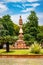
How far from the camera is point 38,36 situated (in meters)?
46.4

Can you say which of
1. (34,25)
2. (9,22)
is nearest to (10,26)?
(9,22)

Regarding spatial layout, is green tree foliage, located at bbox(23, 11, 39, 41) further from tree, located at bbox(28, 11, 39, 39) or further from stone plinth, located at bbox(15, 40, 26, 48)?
stone plinth, located at bbox(15, 40, 26, 48)

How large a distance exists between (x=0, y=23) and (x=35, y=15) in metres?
8.19

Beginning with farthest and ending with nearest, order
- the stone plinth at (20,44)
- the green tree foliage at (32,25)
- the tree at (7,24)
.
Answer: the tree at (7,24), the green tree foliage at (32,25), the stone plinth at (20,44)

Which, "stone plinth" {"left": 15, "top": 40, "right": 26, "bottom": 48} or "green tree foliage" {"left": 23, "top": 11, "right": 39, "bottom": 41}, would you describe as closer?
"stone plinth" {"left": 15, "top": 40, "right": 26, "bottom": 48}

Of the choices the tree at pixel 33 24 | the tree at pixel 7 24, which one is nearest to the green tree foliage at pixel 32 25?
the tree at pixel 33 24

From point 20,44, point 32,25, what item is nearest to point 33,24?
point 32,25

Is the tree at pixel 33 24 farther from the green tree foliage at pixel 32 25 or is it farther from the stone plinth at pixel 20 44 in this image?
the stone plinth at pixel 20 44

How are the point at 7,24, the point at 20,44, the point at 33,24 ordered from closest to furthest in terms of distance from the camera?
the point at 20,44
the point at 33,24
the point at 7,24

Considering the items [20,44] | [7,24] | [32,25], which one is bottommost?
[20,44]

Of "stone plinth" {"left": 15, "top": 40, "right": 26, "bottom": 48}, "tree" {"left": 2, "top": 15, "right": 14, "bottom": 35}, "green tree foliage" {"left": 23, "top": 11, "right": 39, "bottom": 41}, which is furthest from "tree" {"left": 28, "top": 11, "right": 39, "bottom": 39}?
"stone plinth" {"left": 15, "top": 40, "right": 26, "bottom": 48}

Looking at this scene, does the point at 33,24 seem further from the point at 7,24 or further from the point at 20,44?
the point at 20,44

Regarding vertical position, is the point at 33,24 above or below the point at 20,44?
above

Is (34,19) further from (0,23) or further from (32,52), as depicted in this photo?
(32,52)
